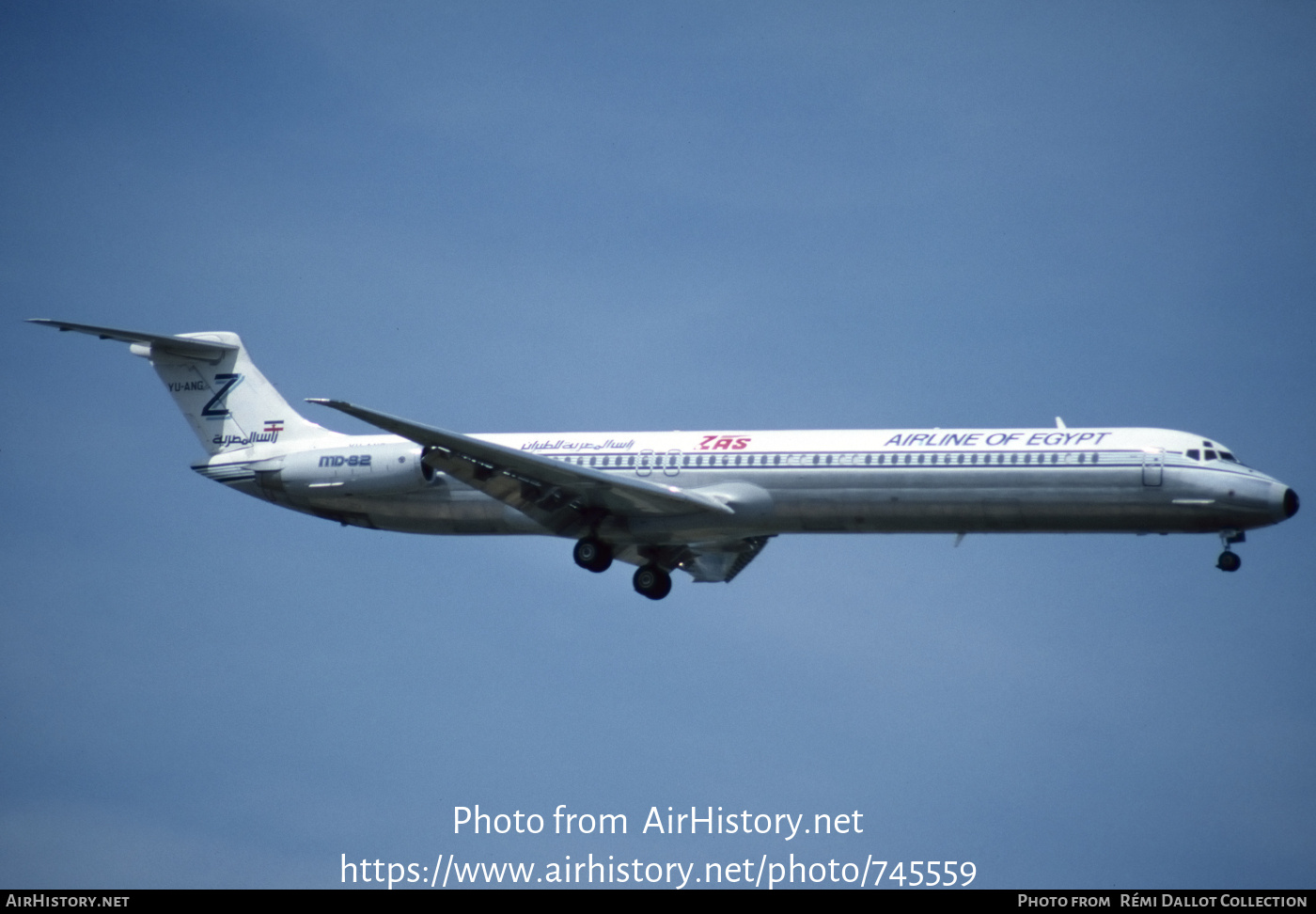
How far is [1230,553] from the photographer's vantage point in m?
34.5

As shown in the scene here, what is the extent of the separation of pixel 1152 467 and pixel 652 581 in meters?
11.8

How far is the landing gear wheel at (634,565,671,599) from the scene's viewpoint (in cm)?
4006

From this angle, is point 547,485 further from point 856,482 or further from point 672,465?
point 856,482

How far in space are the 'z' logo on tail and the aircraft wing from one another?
728 cm

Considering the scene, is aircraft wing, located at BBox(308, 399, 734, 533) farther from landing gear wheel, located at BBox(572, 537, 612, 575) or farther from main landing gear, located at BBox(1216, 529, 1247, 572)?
main landing gear, located at BBox(1216, 529, 1247, 572)

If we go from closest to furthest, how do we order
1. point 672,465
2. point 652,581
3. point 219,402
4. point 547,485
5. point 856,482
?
1. point 856,482
2. point 547,485
3. point 672,465
4. point 652,581
5. point 219,402

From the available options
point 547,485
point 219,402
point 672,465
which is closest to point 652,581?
point 672,465

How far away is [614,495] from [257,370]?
11.0m

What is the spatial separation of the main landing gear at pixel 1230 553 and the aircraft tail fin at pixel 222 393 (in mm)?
19991

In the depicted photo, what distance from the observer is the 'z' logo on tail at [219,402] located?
137 ft

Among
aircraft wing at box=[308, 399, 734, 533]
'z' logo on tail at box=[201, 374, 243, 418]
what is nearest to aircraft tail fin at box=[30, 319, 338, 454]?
'z' logo on tail at box=[201, 374, 243, 418]

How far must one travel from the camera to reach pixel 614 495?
36.6 metres

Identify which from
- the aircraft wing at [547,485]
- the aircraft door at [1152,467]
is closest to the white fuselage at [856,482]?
the aircraft door at [1152,467]
